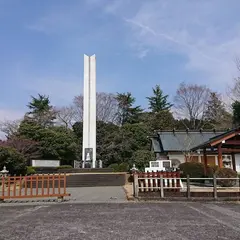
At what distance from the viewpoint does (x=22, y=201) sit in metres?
12.0

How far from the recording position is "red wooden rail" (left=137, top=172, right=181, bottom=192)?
39.6 ft

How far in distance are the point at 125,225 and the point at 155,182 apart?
232 inches

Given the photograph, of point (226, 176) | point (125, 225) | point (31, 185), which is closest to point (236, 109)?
point (226, 176)

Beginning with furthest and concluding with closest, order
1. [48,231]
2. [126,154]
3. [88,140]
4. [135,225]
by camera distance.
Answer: [126,154]
[88,140]
[135,225]
[48,231]

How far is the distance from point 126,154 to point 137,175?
23.9m

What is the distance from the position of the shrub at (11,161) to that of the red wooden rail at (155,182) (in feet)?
44.7

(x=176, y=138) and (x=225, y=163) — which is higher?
(x=176, y=138)

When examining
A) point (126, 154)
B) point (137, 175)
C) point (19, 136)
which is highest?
point (19, 136)

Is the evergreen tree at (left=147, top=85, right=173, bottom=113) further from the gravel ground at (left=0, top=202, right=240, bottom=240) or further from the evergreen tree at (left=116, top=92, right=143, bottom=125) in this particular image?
the gravel ground at (left=0, top=202, right=240, bottom=240)

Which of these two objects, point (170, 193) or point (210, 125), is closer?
point (170, 193)

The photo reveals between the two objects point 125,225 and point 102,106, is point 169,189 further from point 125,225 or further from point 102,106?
point 102,106

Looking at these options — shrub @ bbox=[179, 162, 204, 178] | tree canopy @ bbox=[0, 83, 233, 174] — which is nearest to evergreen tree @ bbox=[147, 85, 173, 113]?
tree canopy @ bbox=[0, 83, 233, 174]

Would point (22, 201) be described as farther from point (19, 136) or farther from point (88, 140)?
point (19, 136)

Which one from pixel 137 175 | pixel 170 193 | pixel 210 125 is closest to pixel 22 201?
pixel 137 175
